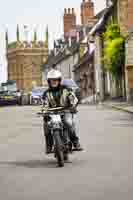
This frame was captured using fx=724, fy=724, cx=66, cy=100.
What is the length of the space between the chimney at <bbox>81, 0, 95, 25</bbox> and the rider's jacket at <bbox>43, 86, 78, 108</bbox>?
3858 inches

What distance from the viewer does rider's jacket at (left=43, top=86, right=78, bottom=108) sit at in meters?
13.5

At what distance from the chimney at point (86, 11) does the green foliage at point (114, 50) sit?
137 feet

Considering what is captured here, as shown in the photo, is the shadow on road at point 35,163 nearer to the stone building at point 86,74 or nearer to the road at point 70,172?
the road at point 70,172

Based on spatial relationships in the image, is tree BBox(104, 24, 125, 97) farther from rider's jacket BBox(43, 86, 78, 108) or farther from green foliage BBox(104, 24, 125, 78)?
rider's jacket BBox(43, 86, 78, 108)

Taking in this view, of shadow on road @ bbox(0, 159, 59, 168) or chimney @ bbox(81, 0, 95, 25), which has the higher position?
chimney @ bbox(81, 0, 95, 25)

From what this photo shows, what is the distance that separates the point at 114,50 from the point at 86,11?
48.4 meters

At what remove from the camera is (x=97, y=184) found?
10734 mm

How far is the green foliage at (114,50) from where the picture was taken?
6744 cm

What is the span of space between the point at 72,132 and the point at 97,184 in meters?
3.11

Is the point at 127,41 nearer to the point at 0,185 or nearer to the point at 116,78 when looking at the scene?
the point at 116,78

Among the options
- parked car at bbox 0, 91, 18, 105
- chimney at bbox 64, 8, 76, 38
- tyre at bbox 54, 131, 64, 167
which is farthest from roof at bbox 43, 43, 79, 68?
tyre at bbox 54, 131, 64, 167

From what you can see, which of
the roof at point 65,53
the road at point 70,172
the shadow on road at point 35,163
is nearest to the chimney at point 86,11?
the roof at point 65,53

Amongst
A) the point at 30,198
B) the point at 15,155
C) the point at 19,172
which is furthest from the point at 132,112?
the point at 30,198

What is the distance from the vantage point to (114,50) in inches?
2655
